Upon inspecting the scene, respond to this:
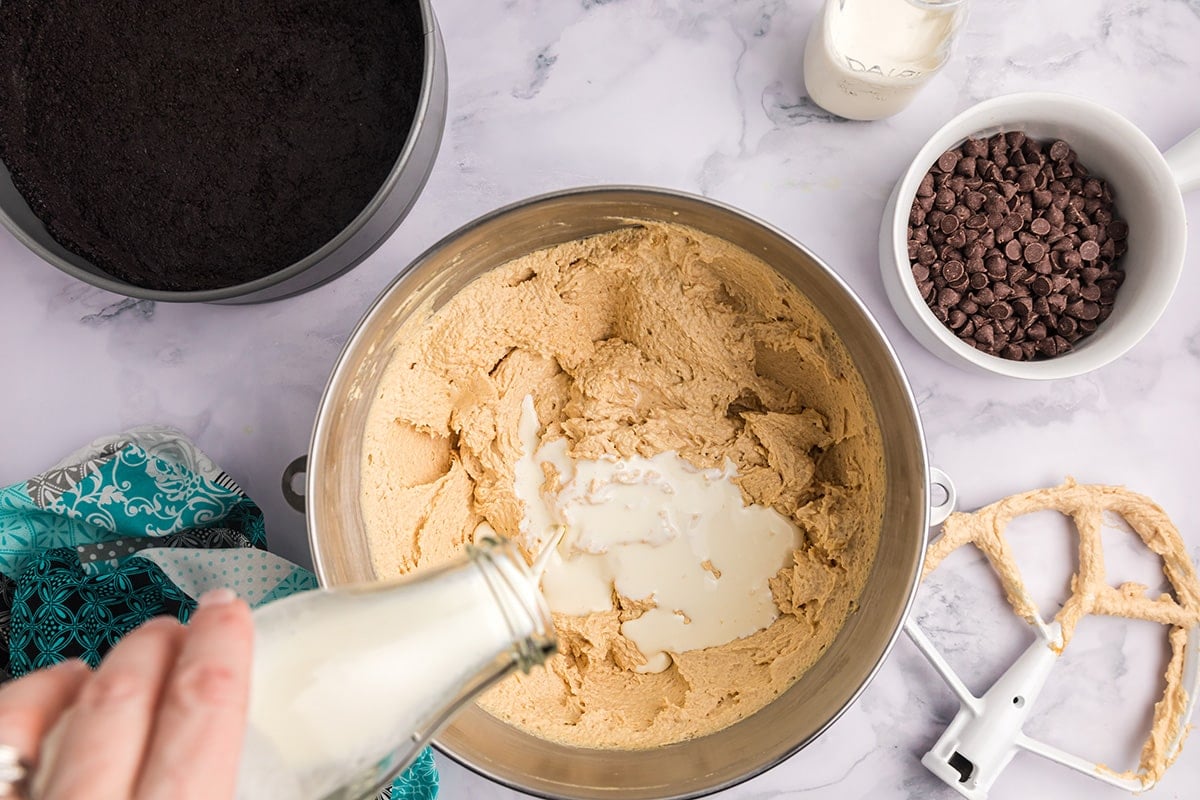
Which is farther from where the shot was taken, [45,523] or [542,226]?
[45,523]

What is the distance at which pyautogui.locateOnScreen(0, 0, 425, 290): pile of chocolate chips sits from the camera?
118cm

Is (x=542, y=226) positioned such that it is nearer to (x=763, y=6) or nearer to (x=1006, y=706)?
(x=763, y=6)

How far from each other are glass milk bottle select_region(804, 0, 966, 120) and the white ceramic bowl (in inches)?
3.5

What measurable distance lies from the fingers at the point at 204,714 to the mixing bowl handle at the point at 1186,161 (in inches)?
53.4

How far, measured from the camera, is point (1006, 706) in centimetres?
129

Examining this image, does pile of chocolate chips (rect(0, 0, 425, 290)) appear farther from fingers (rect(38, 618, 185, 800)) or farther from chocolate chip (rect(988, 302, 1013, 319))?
chocolate chip (rect(988, 302, 1013, 319))

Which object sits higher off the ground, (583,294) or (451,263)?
(451,263)

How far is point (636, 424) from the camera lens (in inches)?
51.4

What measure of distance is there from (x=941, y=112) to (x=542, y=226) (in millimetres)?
668

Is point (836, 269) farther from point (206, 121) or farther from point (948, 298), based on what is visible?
point (206, 121)

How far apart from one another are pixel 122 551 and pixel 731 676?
93cm

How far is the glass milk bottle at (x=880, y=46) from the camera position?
1.18 m

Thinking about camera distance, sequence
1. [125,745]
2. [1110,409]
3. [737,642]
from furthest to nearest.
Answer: [1110,409]
[737,642]
[125,745]

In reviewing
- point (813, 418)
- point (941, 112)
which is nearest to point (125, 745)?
point (813, 418)
